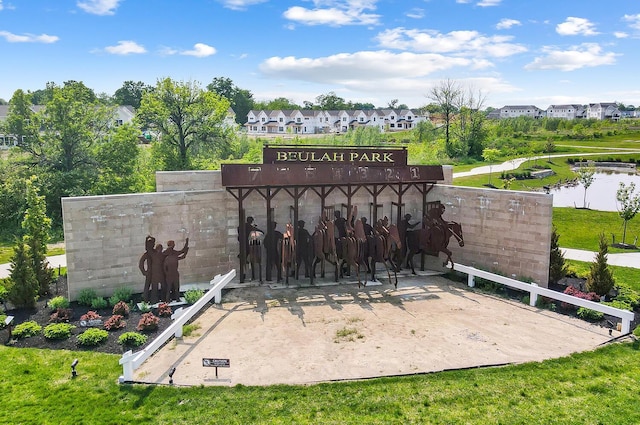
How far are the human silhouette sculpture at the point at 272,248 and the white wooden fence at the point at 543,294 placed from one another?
5.87 meters

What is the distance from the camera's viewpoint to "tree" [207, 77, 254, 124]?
99000 mm

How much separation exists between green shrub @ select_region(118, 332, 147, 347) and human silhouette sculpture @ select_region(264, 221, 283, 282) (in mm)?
5123

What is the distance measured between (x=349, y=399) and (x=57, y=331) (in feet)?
22.8

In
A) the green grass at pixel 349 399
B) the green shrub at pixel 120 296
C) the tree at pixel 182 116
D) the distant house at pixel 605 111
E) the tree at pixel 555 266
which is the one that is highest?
the distant house at pixel 605 111

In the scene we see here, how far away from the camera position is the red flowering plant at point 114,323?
436 inches

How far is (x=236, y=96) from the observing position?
102 m

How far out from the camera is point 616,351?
10156mm

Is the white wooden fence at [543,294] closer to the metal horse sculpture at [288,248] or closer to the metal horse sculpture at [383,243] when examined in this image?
the metal horse sculpture at [383,243]

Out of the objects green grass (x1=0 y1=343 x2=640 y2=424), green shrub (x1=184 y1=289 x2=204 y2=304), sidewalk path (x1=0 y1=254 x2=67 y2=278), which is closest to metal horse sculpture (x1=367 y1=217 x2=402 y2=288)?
green shrub (x1=184 y1=289 x2=204 y2=304)

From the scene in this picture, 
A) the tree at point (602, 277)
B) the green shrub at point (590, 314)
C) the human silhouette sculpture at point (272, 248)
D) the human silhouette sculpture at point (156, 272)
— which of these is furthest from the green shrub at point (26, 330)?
the tree at point (602, 277)

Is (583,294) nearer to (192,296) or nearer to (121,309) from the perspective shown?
(192,296)

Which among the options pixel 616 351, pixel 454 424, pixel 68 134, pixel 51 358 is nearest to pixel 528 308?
pixel 616 351

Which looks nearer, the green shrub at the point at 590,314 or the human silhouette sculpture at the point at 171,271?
the green shrub at the point at 590,314

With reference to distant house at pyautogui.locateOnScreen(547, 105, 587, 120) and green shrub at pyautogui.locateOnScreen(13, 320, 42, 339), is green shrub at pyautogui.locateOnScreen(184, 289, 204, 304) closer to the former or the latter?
green shrub at pyautogui.locateOnScreen(13, 320, 42, 339)
